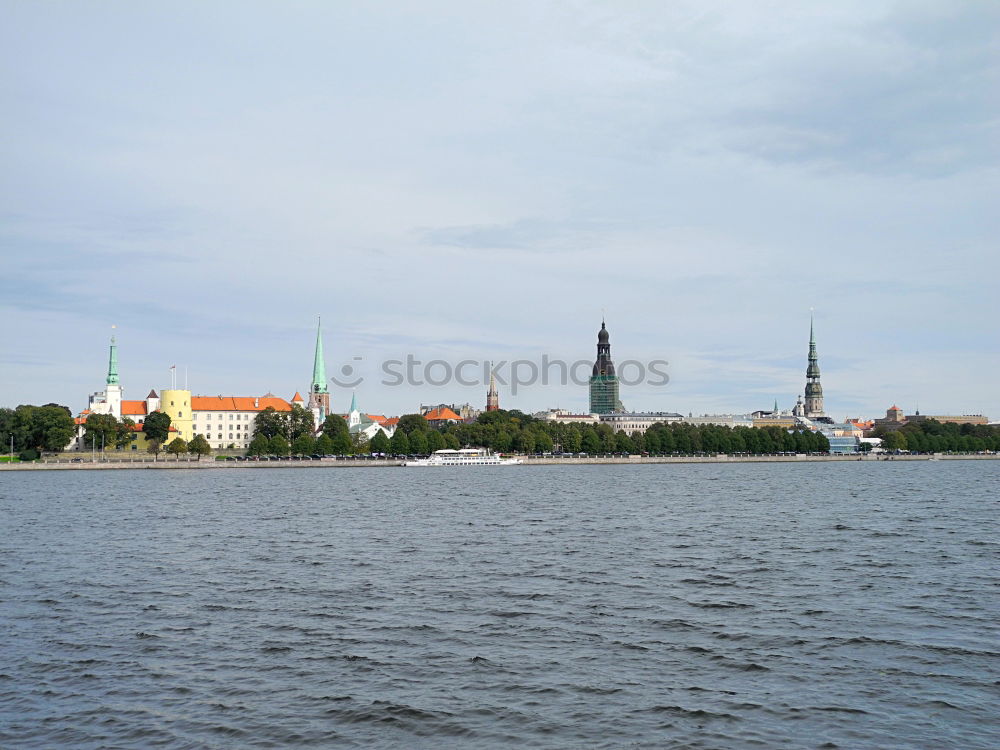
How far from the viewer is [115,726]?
13.8m

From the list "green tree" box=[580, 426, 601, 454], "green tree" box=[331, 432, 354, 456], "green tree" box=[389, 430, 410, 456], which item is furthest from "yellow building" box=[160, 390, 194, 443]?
"green tree" box=[580, 426, 601, 454]

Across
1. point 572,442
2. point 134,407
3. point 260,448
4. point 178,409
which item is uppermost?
point 134,407

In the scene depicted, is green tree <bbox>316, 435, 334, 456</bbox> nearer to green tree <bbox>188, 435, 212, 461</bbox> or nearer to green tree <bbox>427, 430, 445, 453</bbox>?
green tree <bbox>188, 435, 212, 461</bbox>

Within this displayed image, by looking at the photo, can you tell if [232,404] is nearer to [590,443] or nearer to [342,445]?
[342,445]

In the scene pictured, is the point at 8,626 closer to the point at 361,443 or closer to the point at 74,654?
the point at 74,654

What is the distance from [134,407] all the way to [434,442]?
54.9m

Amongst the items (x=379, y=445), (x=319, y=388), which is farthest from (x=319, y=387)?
(x=379, y=445)

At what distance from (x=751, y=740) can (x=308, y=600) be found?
12.9m

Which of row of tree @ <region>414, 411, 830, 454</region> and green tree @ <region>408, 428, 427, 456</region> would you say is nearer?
green tree @ <region>408, 428, 427, 456</region>

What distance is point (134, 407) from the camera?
553 ft

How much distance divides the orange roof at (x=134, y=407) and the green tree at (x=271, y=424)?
31153mm

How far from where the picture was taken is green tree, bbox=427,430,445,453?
155750 mm

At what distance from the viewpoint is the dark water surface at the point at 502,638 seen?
13.7m

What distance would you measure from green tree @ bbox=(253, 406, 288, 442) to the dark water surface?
356 feet
